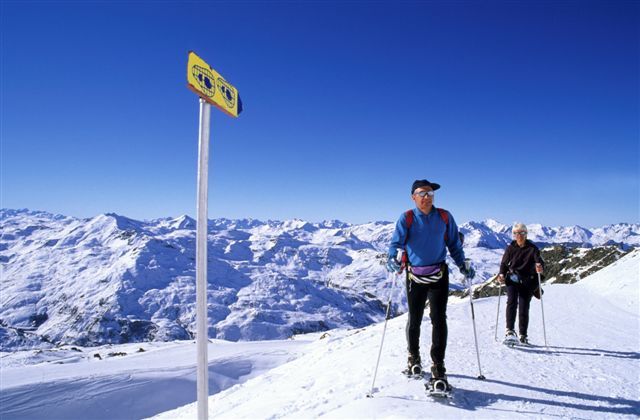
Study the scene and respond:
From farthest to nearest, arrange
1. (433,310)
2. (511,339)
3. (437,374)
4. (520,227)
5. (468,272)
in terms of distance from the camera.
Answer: (520,227) → (511,339) → (468,272) → (433,310) → (437,374)

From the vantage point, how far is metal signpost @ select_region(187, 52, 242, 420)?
3484mm

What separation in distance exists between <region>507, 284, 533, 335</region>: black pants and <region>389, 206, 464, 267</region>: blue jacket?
361 centimetres

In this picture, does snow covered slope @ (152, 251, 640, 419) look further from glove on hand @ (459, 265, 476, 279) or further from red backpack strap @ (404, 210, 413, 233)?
red backpack strap @ (404, 210, 413, 233)

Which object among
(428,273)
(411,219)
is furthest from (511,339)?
(411,219)

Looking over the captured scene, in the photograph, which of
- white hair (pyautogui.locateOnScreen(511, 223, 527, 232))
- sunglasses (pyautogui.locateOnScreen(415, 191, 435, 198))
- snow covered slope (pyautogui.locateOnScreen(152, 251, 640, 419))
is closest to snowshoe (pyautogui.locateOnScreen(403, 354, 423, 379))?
snow covered slope (pyautogui.locateOnScreen(152, 251, 640, 419))

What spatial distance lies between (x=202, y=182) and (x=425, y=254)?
3529 millimetres

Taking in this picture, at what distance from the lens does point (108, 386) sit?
12.9 m

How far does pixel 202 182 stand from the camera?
359 centimetres

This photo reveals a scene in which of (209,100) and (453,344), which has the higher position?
(209,100)

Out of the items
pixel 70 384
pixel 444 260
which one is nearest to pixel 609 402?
pixel 444 260

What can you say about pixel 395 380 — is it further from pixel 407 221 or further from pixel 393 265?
pixel 407 221

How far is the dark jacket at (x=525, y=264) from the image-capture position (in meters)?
8.01

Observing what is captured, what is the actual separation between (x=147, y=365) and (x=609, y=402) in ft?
54.7

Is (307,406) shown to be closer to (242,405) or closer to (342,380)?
(342,380)
